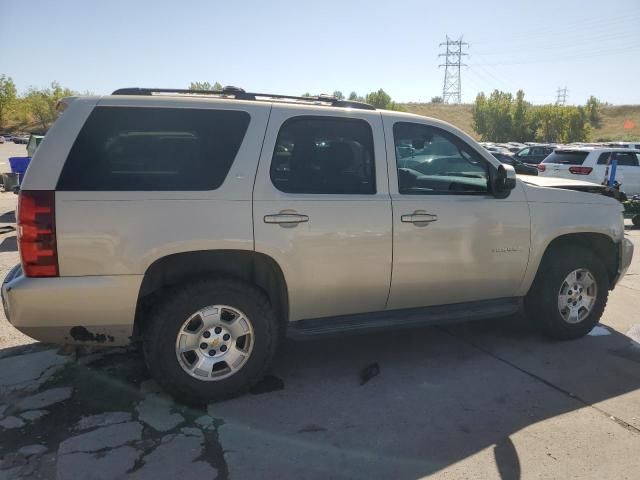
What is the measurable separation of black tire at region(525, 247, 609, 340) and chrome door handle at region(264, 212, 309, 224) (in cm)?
236

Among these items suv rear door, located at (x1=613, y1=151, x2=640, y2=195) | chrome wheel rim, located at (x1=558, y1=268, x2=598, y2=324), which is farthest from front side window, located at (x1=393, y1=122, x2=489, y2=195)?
suv rear door, located at (x1=613, y1=151, x2=640, y2=195)

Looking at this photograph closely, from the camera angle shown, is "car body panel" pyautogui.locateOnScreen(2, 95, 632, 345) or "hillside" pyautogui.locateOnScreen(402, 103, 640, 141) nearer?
"car body panel" pyautogui.locateOnScreen(2, 95, 632, 345)

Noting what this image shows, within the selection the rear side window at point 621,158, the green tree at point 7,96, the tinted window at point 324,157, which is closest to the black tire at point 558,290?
the tinted window at point 324,157

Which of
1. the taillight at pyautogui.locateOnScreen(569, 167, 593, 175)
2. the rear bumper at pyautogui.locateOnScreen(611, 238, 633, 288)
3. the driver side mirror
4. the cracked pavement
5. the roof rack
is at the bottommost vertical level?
the cracked pavement

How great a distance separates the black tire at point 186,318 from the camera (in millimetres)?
3244

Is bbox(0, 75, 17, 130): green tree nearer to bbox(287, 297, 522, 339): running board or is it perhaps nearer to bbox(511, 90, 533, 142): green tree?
bbox(511, 90, 533, 142): green tree

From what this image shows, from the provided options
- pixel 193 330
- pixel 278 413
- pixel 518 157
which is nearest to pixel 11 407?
pixel 193 330

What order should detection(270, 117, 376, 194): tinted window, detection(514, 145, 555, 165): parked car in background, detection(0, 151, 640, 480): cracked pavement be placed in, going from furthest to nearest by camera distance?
detection(514, 145, 555, 165): parked car in background < detection(270, 117, 376, 194): tinted window < detection(0, 151, 640, 480): cracked pavement

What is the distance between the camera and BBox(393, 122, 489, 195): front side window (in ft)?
12.8

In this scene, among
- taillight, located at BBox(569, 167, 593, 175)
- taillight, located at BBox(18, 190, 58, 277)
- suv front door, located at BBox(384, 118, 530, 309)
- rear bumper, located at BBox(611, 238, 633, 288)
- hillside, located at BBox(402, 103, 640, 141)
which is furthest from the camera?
hillside, located at BBox(402, 103, 640, 141)

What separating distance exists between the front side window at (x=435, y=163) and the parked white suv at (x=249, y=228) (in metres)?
0.01

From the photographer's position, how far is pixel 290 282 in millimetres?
3500

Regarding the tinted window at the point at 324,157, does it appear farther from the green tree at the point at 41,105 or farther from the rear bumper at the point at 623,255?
the green tree at the point at 41,105

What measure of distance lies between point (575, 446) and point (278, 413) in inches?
71.2
